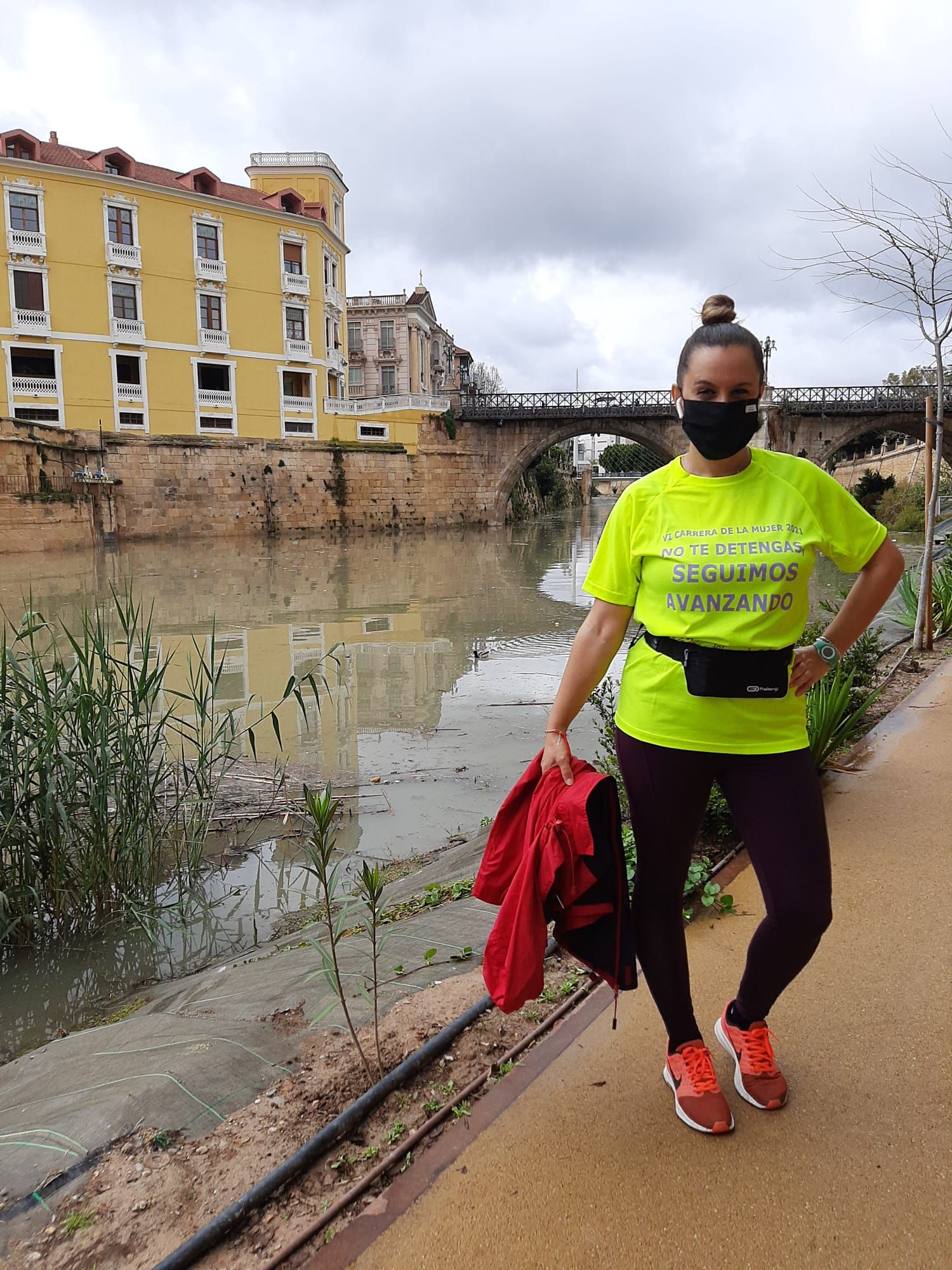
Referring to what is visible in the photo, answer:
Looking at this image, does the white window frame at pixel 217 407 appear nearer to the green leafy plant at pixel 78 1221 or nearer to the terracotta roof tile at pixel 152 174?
the terracotta roof tile at pixel 152 174

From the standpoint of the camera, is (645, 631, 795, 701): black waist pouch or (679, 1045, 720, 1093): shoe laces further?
(679, 1045, 720, 1093): shoe laces

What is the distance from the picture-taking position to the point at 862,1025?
7.16ft

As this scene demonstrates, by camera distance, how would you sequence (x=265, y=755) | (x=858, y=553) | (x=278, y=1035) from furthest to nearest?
1. (x=265, y=755)
2. (x=278, y=1035)
3. (x=858, y=553)

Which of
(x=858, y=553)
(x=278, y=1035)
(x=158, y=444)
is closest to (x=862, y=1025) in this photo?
(x=858, y=553)

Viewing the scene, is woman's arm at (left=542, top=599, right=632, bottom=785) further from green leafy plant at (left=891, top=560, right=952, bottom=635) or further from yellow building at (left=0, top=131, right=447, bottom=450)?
yellow building at (left=0, top=131, right=447, bottom=450)

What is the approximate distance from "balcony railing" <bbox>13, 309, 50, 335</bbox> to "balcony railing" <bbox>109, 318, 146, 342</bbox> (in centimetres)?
210

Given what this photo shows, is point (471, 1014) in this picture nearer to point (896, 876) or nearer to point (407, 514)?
point (896, 876)

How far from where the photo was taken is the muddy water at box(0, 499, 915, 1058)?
377 cm

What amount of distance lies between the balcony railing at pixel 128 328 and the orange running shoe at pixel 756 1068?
33.0 m

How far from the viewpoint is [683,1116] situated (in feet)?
6.07

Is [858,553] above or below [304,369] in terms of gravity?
below

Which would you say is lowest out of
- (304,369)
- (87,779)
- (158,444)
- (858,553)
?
(87,779)

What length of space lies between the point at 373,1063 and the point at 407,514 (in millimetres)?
33667

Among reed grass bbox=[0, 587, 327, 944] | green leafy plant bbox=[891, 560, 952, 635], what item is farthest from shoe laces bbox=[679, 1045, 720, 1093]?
green leafy plant bbox=[891, 560, 952, 635]
